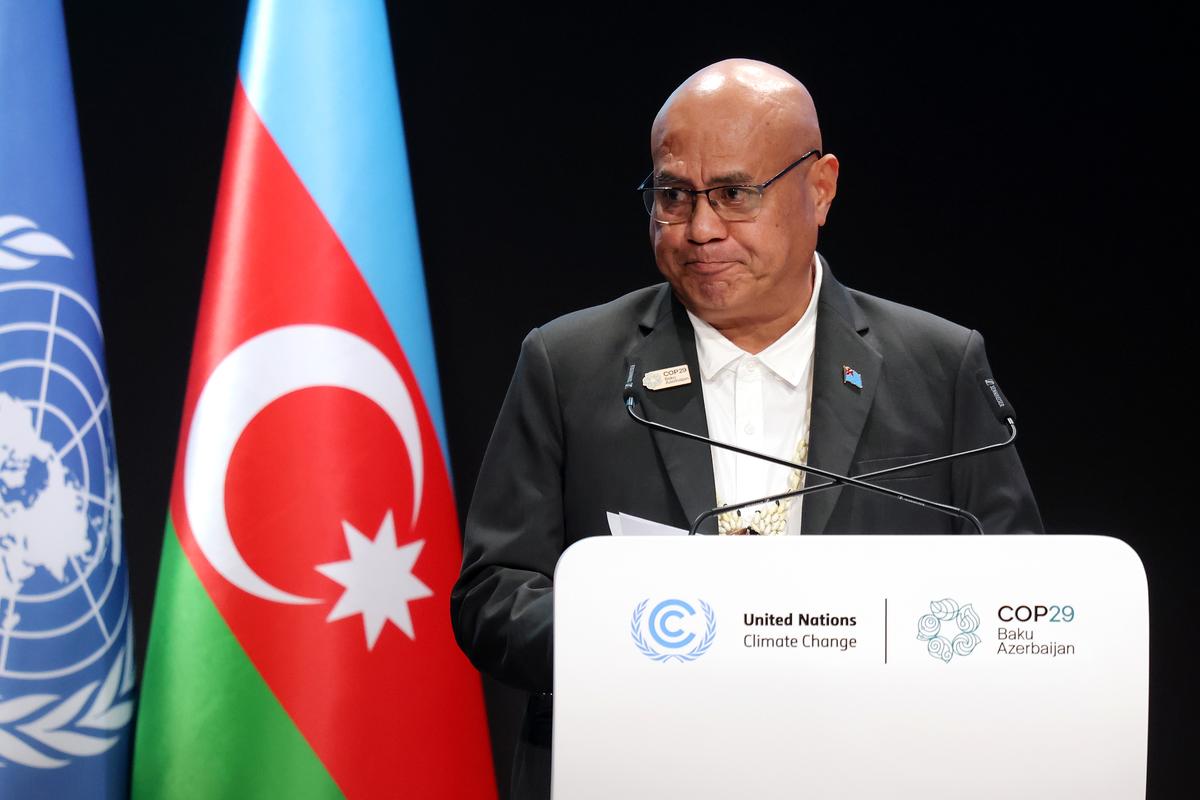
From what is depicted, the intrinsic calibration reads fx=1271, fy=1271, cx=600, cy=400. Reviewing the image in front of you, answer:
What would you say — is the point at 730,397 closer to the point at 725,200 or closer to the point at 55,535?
the point at 725,200

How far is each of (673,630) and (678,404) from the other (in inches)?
25.1

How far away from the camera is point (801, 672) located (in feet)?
3.69

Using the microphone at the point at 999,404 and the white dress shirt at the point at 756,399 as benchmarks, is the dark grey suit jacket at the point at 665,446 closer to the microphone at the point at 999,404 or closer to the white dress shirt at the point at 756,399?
the white dress shirt at the point at 756,399

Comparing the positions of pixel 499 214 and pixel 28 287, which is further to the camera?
pixel 499 214

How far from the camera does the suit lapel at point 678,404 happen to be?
1.66m

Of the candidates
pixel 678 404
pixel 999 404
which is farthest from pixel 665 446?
pixel 999 404

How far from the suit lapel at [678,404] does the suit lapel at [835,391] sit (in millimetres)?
140

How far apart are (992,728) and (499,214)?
2370 mm

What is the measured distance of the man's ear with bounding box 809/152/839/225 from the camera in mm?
1857

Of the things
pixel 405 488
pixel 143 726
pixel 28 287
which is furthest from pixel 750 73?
pixel 143 726

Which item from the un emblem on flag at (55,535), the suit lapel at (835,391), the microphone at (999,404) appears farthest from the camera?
the un emblem on flag at (55,535)

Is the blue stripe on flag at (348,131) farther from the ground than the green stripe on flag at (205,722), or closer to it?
farther from the ground

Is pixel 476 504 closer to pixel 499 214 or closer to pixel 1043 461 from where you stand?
pixel 499 214

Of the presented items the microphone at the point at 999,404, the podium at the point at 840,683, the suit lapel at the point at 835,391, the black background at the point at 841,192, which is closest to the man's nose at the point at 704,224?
the suit lapel at the point at 835,391
